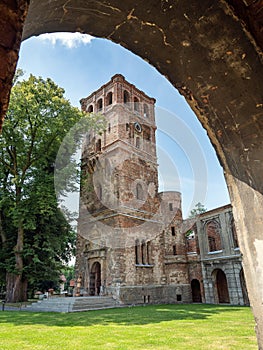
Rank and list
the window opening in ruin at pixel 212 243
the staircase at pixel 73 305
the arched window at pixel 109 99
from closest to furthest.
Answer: the staircase at pixel 73 305, the window opening in ruin at pixel 212 243, the arched window at pixel 109 99

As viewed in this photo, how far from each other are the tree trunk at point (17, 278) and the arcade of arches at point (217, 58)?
1513cm

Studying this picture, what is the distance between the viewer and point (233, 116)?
1.95m

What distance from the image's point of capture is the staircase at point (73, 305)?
1389 cm

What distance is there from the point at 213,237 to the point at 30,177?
15675 mm

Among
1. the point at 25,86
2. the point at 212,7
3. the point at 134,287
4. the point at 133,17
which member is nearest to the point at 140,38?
the point at 133,17

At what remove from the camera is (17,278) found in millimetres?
15062

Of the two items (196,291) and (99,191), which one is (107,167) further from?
(196,291)

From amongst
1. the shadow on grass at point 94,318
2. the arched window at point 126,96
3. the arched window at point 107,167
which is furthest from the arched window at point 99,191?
the shadow on grass at point 94,318

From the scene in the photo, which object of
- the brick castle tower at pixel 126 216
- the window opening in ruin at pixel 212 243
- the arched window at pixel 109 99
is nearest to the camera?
the brick castle tower at pixel 126 216

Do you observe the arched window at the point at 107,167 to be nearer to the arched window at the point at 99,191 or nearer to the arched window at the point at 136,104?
the arched window at the point at 99,191

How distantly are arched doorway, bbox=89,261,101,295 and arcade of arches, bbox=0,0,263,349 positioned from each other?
61.6 feet

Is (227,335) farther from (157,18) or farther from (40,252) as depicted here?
(40,252)

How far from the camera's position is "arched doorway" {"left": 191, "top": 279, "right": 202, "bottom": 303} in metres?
21.7

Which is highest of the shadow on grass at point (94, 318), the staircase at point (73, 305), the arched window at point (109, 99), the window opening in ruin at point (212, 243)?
the arched window at point (109, 99)
